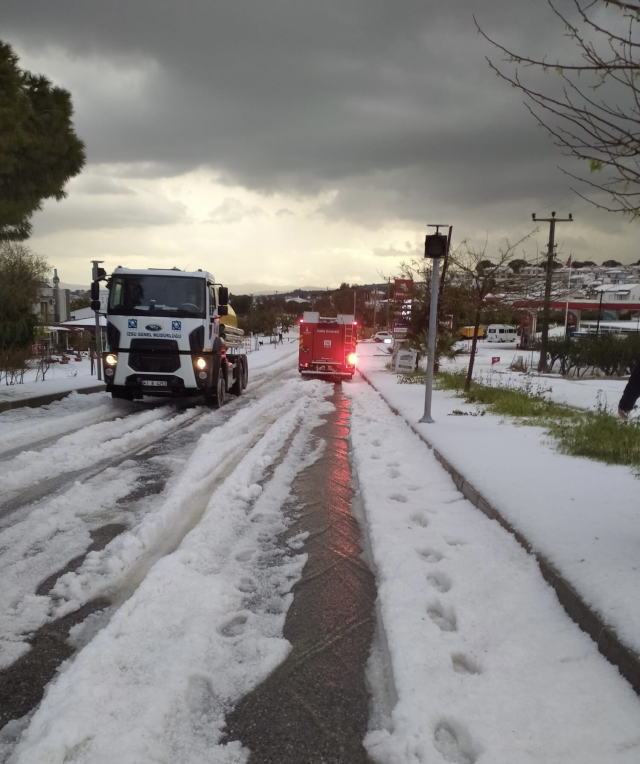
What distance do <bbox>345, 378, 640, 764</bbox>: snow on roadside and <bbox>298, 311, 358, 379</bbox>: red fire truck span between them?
17289 millimetres

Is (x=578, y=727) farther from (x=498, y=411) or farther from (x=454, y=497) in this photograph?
(x=498, y=411)

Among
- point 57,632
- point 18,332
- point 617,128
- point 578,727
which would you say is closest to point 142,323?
point 57,632

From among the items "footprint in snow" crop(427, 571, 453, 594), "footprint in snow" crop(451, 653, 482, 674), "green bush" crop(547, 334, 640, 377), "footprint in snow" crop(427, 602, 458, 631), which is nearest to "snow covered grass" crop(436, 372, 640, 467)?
"footprint in snow" crop(427, 571, 453, 594)

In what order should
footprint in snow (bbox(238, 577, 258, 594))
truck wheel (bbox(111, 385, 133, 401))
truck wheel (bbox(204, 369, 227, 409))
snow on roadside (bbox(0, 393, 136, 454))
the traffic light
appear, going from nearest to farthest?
1. footprint in snow (bbox(238, 577, 258, 594))
2. snow on roadside (bbox(0, 393, 136, 454))
3. the traffic light
4. truck wheel (bbox(111, 385, 133, 401))
5. truck wheel (bbox(204, 369, 227, 409))

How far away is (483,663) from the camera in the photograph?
2883mm

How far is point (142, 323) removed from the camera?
11.8 meters

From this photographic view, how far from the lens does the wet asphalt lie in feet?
7.82

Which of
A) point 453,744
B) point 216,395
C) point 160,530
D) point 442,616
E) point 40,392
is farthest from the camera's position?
point 40,392

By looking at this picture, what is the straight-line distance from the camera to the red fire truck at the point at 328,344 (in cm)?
2223

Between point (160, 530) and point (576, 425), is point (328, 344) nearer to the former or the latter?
point (576, 425)

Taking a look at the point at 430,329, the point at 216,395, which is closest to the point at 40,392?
the point at 216,395

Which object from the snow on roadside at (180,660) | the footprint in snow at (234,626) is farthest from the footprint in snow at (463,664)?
the footprint in snow at (234,626)

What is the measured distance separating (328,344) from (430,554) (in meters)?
18.1

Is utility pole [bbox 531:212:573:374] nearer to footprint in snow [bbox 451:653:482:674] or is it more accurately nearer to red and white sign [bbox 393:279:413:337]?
red and white sign [bbox 393:279:413:337]
